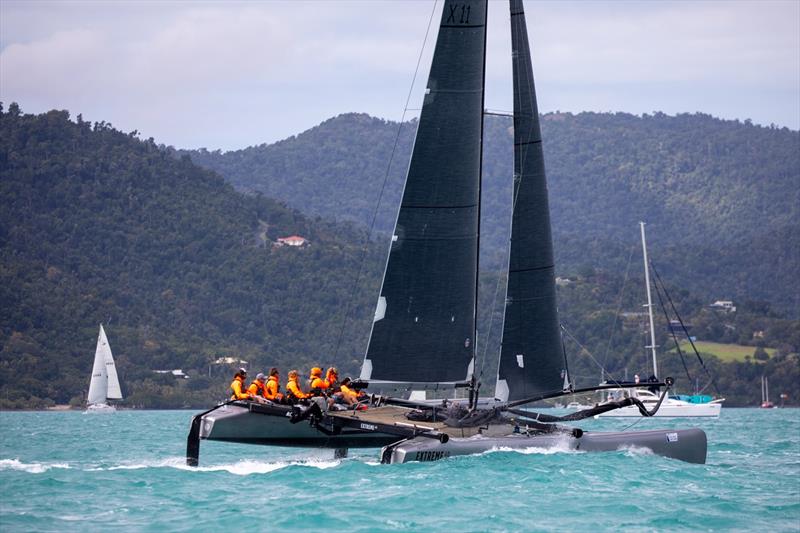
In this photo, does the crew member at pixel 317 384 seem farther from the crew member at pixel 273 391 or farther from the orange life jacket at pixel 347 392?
the crew member at pixel 273 391

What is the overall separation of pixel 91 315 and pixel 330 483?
85.1 metres

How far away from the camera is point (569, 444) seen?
23.7m

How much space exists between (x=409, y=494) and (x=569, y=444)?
4.93 metres

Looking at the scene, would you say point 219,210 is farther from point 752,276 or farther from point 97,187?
point 752,276

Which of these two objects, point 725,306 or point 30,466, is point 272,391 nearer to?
point 30,466

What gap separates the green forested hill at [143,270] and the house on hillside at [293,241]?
107cm

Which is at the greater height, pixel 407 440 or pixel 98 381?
pixel 407 440

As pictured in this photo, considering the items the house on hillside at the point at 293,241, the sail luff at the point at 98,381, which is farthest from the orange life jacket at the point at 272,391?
the house on hillside at the point at 293,241

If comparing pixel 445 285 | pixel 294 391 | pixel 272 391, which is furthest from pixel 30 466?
pixel 445 285

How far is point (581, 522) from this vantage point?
17.6 meters

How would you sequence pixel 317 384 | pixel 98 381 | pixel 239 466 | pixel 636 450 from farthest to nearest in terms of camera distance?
1. pixel 98 381
2. pixel 239 466
3. pixel 317 384
4. pixel 636 450

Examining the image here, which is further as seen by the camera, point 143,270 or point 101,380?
point 143,270

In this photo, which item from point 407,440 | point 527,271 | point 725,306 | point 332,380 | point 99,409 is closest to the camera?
point 407,440

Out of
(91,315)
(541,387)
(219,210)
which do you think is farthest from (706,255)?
(541,387)
